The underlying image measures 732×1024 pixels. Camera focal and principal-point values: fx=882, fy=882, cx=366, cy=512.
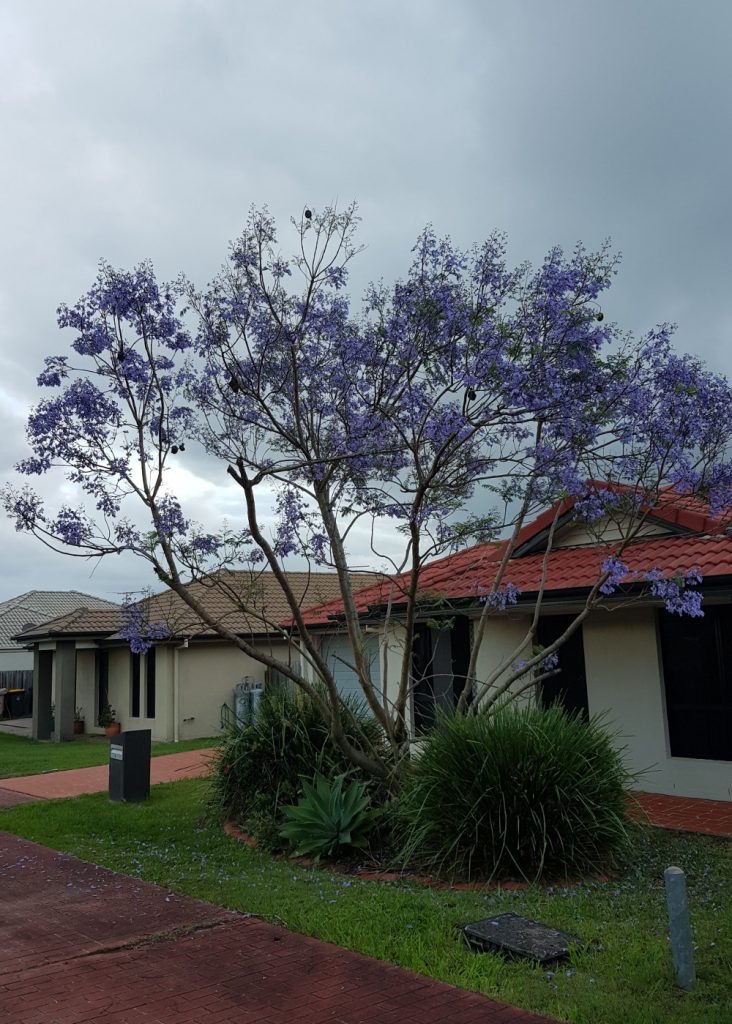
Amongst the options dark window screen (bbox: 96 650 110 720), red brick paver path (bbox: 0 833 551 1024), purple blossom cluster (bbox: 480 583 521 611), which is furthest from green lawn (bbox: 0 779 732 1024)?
dark window screen (bbox: 96 650 110 720)

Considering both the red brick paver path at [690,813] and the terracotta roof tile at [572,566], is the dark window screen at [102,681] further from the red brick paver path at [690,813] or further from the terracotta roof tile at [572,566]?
the red brick paver path at [690,813]

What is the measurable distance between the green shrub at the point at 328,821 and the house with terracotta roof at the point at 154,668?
12.0 metres

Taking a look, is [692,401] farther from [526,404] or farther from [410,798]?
[410,798]

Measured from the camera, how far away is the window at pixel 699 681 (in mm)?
11070

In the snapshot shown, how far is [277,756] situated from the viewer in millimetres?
10727

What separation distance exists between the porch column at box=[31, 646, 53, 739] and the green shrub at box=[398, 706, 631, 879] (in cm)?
1984

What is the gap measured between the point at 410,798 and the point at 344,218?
642 cm

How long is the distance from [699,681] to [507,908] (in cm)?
573

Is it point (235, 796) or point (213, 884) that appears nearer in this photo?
point (213, 884)

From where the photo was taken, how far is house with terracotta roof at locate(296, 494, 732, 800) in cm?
1100

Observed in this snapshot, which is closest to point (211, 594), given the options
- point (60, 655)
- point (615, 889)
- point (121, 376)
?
point (60, 655)

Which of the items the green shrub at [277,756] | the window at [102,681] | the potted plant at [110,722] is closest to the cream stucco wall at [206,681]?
the potted plant at [110,722]

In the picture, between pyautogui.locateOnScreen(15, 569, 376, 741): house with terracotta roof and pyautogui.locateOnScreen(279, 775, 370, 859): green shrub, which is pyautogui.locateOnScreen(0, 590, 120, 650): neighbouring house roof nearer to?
pyautogui.locateOnScreen(15, 569, 376, 741): house with terracotta roof

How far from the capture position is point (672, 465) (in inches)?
381
